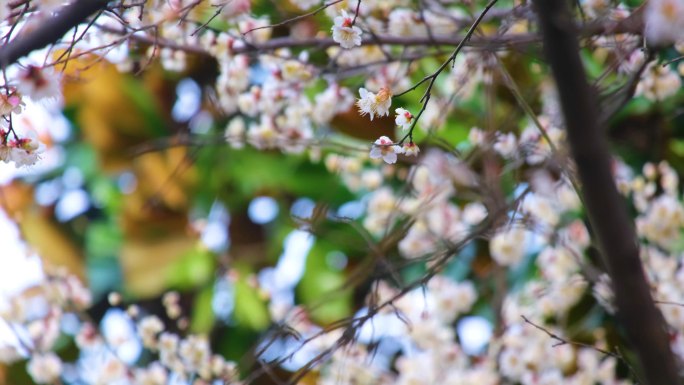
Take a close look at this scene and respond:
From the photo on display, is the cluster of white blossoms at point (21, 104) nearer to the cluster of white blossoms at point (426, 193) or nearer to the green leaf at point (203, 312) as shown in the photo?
the cluster of white blossoms at point (426, 193)

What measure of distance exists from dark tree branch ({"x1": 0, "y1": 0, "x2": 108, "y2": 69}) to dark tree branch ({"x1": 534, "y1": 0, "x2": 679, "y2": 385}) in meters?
0.31

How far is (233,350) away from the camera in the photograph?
8.50 feet

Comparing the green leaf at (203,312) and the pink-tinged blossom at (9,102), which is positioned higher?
the green leaf at (203,312)

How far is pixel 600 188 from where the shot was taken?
1.38ft

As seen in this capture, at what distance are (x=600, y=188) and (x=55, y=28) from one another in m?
0.37

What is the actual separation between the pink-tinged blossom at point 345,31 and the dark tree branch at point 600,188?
45cm

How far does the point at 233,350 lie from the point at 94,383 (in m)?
0.76

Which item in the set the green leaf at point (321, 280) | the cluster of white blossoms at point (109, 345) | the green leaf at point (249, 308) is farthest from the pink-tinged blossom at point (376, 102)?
the green leaf at point (249, 308)

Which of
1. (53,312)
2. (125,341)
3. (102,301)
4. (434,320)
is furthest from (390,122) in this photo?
(102,301)

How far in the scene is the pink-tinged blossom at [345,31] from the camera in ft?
2.80

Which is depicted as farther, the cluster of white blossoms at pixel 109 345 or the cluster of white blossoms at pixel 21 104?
the cluster of white blossoms at pixel 109 345

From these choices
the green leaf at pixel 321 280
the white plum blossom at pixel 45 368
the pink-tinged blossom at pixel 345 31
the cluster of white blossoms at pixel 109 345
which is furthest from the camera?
the green leaf at pixel 321 280

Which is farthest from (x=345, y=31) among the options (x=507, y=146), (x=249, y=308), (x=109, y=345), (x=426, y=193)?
(x=249, y=308)

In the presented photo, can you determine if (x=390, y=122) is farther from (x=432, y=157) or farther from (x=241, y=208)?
(x=241, y=208)
